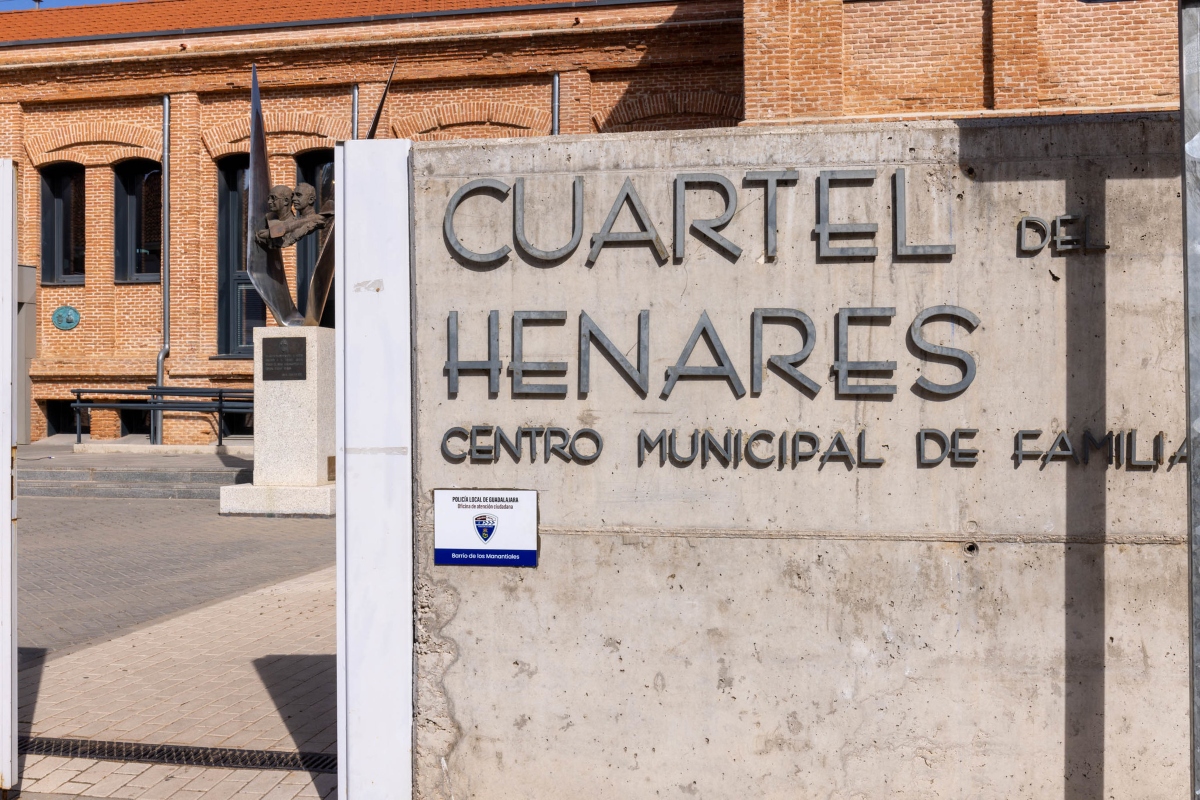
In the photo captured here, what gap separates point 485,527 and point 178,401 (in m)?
19.6

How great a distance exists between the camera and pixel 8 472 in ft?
14.3

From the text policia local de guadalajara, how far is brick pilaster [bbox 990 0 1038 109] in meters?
12.8

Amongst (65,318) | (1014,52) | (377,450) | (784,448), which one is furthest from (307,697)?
(65,318)

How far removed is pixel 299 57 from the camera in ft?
72.1

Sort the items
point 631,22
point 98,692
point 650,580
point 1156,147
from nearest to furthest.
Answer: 1. point 1156,147
2. point 650,580
3. point 98,692
4. point 631,22

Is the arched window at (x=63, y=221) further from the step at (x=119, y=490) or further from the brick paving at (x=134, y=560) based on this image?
the brick paving at (x=134, y=560)

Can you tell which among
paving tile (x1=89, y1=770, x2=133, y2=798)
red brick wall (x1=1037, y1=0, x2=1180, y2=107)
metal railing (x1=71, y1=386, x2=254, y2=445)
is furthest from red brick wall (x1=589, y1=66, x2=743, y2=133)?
paving tile (x1=89, y1=770, x2=133, y2=798)

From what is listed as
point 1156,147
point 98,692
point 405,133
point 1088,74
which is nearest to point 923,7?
point 1088,74

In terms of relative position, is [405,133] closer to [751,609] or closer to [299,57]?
[299,57]

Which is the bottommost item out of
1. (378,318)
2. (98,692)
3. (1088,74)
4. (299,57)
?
(98,692)

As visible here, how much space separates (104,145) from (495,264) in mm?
22402

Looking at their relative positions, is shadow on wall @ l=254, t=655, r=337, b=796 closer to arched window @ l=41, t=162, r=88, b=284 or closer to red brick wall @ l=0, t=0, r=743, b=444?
red brick wall @ l=0, t=0, r=743, b=444

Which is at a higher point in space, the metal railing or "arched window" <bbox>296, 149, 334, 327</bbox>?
"arched window" <bbox>296, 149, 334, 327</bbox>

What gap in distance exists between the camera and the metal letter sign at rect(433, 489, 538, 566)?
12.6 ft
